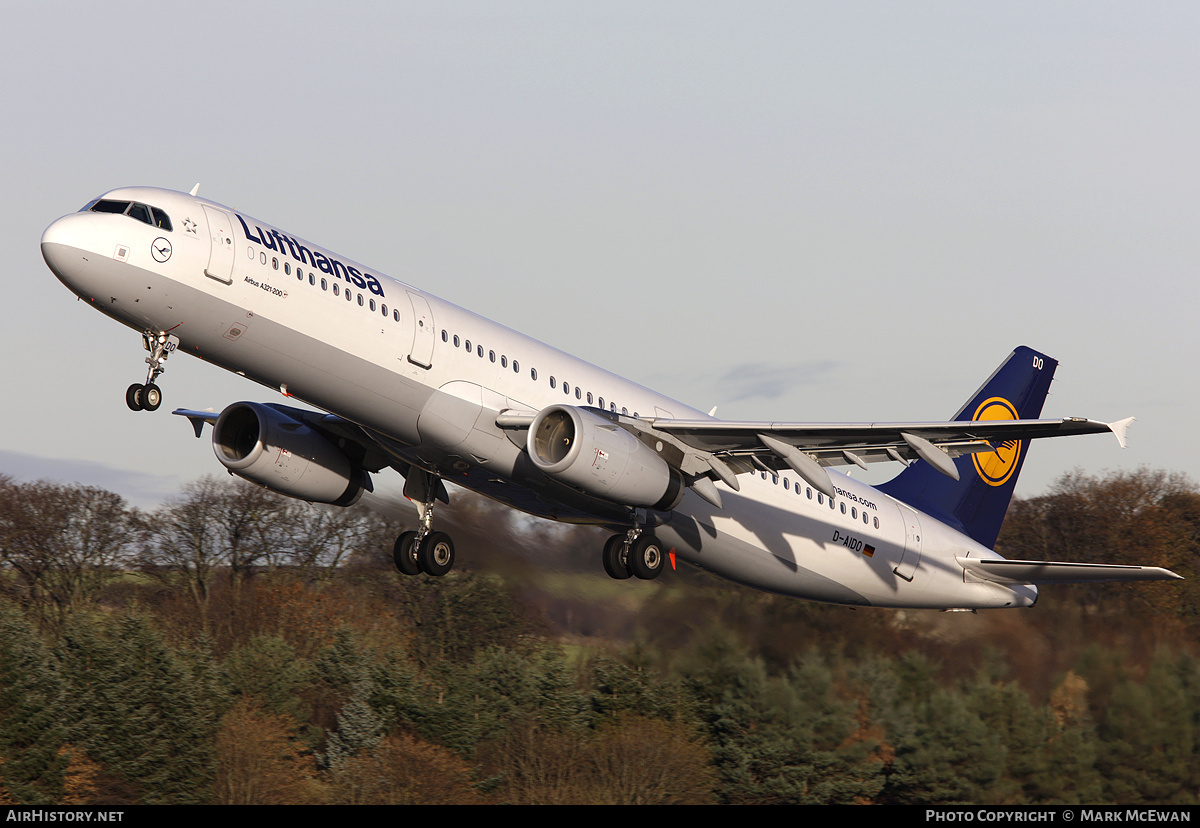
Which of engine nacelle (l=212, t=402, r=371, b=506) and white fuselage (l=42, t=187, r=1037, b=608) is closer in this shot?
white fuselage (l=42, t=187, r=1037, b=608)

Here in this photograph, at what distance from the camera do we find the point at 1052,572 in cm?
2864

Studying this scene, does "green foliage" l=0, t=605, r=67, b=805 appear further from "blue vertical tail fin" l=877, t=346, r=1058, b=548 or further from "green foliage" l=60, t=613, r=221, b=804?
"blue vertical tail fin" l=877, t=346, r=1058, b=548

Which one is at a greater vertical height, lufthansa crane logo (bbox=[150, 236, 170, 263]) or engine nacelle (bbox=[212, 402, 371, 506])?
lufthansa crane logo (bbox=[150, 236, 170, 263])

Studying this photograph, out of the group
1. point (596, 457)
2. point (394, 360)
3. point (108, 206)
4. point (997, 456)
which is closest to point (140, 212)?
point (108, 206)

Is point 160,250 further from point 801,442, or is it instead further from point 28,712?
point 28,712

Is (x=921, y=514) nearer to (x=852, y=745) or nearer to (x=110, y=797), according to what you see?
(x=852, y=745)

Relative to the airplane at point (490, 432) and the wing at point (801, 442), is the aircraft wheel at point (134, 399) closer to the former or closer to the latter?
the airplane at point (490, 432)

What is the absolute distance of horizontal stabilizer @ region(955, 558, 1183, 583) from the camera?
83.9ft

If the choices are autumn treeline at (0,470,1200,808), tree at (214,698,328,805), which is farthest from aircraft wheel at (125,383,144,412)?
tree at (214,698,328,805)

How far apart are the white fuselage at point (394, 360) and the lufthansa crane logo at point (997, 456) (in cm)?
684

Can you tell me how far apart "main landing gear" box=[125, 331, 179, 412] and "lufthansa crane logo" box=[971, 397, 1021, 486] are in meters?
21.4

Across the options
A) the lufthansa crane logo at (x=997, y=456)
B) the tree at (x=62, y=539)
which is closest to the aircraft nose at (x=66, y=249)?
the lufthansa crane logo at (x=997, y=456)
